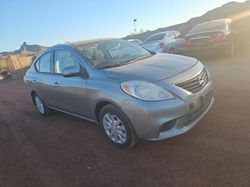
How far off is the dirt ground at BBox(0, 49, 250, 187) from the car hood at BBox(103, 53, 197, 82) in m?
1.07

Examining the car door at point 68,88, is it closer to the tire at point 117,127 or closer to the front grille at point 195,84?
the tire at point 117,127

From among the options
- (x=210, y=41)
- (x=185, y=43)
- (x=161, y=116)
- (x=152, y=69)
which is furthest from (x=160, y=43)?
(x=161, y=116)

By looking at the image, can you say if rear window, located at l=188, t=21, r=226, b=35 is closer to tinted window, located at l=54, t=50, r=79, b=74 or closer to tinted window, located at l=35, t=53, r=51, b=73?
tinted window, located at l=35, t=53, r=51, b=73

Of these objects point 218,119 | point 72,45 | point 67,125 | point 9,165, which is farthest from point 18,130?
point 218,119

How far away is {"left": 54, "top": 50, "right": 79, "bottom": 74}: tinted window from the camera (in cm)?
489

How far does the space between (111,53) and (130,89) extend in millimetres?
1358

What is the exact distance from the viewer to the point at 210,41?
9969 mm

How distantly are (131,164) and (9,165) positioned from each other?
2.18m

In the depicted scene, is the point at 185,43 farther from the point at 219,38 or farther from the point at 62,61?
the point at 62,61

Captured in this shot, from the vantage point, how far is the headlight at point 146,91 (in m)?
3.65

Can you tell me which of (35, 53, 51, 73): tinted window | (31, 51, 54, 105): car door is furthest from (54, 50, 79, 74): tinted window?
(35, 53, 51, 73): tinted window

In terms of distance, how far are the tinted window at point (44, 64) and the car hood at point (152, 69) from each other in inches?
82.8

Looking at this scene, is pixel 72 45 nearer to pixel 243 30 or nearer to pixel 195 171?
pixel 195 171

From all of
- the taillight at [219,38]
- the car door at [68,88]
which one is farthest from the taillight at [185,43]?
the car door at [68,88]
